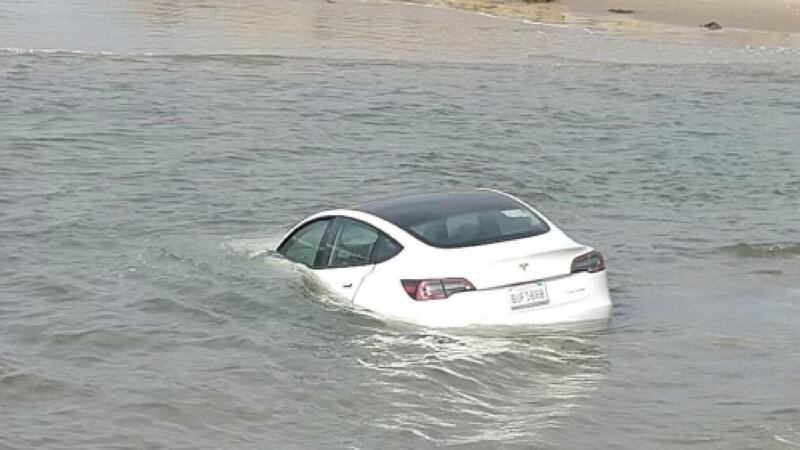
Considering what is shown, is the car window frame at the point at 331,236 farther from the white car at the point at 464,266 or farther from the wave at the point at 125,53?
the wave at the point at 125,53

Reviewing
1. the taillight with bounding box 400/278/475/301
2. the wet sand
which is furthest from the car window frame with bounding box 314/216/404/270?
the wet sand

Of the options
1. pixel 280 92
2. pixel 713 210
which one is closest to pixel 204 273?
pixel 713 210

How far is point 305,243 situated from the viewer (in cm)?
1364

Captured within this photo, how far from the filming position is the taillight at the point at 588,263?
12062mm

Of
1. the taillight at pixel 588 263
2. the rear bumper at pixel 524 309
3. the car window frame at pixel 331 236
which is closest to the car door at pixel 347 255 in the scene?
the car window frame at pixel 331 236

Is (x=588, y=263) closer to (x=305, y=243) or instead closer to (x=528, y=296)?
(x=528, y=296)

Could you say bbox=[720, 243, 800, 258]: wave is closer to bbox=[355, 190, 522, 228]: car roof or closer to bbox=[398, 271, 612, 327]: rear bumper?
bbox=[355, 190, 522, 228]: car roof

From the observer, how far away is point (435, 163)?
23.0 m

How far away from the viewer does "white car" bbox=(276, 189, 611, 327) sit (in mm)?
11711

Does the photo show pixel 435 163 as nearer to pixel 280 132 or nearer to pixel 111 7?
pixel 280 132

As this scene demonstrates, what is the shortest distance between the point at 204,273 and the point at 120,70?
59.6ft

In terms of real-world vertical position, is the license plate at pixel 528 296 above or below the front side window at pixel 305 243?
above

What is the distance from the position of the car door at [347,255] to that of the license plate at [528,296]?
1.18 m

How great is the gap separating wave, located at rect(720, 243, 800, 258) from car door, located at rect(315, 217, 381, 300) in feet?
18.5
